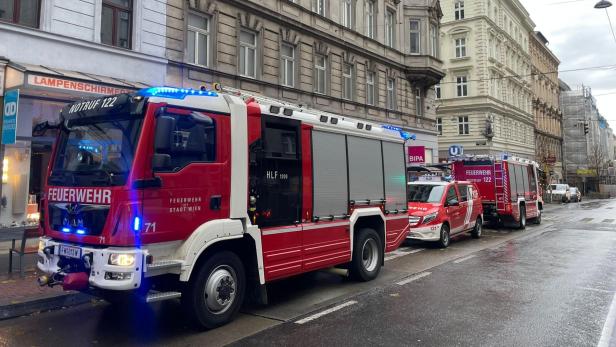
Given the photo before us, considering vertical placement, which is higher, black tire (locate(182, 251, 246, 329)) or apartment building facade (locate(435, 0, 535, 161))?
apartment building facade (locate(435, 0, 535, 161))

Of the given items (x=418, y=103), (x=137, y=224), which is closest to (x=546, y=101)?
(x=418, y=103)

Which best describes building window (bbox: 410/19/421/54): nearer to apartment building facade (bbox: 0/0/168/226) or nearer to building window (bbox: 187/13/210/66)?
building window (bbox: 187/13/210/66)

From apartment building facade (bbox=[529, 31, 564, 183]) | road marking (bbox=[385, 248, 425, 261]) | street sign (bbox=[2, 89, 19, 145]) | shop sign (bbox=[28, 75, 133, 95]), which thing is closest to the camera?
street sign (bbox=[2, 89, 19, 145])

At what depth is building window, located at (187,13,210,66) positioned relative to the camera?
16.1 metres

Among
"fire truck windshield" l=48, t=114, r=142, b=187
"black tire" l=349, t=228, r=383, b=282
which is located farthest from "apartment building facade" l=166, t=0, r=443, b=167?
"fire truck windshield" l=48, t=114, r=142, b=187

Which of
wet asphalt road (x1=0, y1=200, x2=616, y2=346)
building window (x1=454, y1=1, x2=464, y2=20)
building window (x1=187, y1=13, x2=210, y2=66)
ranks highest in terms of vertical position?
building window (x1=454, y1=1, x2=464, y2=20)

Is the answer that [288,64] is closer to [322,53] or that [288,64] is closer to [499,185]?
[322,53]

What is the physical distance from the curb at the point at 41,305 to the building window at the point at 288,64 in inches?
561

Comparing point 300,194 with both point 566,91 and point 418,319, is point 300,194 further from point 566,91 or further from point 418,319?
point 566,91

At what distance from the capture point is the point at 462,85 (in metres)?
45.3

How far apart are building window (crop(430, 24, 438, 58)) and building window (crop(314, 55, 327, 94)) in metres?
11.6

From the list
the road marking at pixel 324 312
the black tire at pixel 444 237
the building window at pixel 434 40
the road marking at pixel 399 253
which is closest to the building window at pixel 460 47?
the building window at pixel 434 40

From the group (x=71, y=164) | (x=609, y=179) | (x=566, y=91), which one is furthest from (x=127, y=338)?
(x=609, y=179)

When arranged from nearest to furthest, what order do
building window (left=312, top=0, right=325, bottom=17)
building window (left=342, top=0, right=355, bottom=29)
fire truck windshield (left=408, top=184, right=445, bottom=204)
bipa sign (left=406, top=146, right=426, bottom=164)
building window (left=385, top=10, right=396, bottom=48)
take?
fire truck windshield (left=408, top=184, right=445, bottom=204) < building window (left=312, top=0, right=325, bottom=17) < building window (left=342, top=0, right=355, bottom=29) < bipa sign (left=406, top=146, right=426, bottom=164) < building window (left=385, top=10, right=396, bottom=48)
